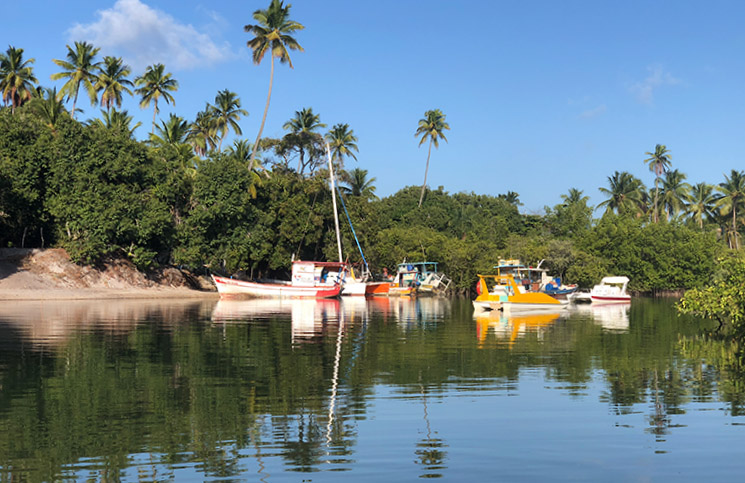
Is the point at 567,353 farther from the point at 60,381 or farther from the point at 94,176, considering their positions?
the point at 94,176

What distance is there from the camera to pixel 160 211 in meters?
57.9

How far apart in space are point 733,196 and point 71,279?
93.2m

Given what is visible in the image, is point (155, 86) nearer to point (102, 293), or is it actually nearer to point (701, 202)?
point (102, 293)

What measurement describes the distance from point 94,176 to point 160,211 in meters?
5.60

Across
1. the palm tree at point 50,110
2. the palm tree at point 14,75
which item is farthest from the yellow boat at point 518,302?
the palm tree at point 14,75

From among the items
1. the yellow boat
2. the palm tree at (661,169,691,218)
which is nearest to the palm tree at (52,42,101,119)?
the yellow boat

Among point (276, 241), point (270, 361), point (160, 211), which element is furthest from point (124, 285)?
point (270, 361)

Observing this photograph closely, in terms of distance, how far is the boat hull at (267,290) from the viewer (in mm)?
61812

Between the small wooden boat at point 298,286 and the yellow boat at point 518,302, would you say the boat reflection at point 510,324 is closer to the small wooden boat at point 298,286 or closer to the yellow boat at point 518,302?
the yellow boat at point 518,302

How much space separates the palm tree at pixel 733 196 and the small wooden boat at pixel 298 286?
68.3 metres

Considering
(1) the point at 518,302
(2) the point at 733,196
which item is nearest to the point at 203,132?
(1) the point at 518,302

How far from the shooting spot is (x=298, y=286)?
63.9 metres

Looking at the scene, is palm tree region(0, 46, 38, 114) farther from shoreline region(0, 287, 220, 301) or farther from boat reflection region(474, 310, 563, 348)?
boat reflection region(474, 310, 563, 348)

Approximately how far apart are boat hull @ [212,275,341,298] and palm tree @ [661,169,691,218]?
66.5 meters
